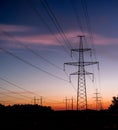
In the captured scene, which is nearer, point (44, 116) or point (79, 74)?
point (79, 74)

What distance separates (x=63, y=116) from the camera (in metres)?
43.8

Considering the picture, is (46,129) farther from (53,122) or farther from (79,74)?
(79,74)

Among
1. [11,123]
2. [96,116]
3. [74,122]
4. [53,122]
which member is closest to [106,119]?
[96,116]

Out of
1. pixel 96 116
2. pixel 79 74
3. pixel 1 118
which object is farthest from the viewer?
pixel 1 118

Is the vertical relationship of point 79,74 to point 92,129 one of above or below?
above

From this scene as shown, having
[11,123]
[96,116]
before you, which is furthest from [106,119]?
[11,123]

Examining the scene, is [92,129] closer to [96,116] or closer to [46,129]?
[96,116]

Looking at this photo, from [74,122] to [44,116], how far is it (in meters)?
5.00

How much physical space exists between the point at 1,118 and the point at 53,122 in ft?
30.1

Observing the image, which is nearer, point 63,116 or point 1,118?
point 63,116

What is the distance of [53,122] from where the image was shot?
45.7 metres

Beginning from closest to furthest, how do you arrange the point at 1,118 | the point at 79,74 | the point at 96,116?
the point at 79,74 < the point at 96,116 < the point at 1,118

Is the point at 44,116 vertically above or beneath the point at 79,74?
beneath

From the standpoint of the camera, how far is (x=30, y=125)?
44438 mm
